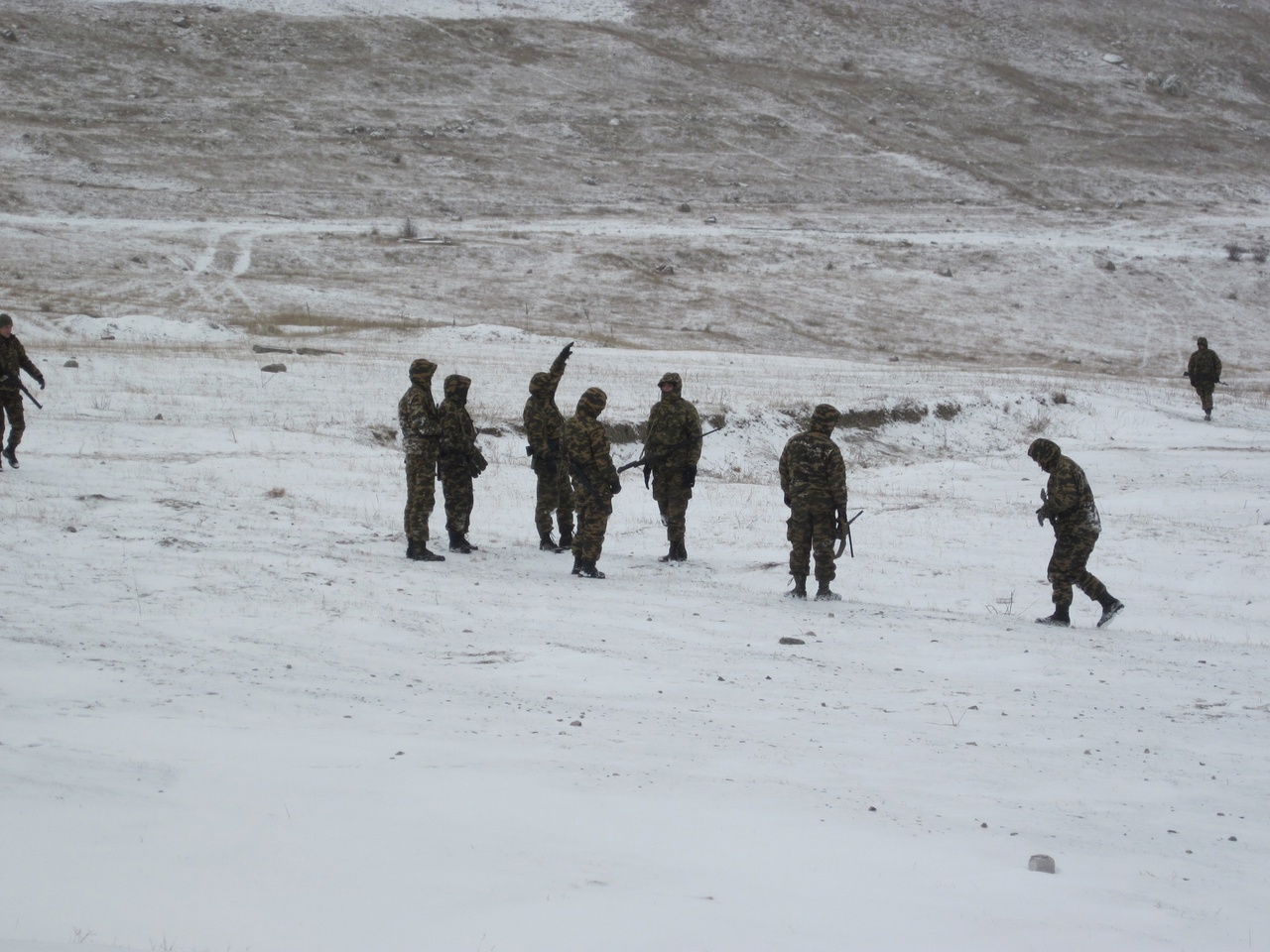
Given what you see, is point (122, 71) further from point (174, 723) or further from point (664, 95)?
point (174, 723)

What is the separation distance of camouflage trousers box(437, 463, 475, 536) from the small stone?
7.47 metres

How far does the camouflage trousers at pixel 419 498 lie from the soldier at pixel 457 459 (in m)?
0.29

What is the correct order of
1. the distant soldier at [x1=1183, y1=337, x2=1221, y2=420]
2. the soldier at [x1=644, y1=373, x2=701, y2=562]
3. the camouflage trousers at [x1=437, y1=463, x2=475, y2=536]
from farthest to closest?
the distant soldier at [x1=1183, y1=337, x2=1221, y2=420] < the soldier at [x1=644, y1=373, x2=701, y2=562] < the camouflage trousers at [x1=437, y1=463, x2=475, y2=536]

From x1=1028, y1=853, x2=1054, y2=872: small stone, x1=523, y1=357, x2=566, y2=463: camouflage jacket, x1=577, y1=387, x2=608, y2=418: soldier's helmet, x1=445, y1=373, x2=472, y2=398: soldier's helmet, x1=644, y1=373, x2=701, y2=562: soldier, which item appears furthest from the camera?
x1=523, y1=357, x2=566, y2=463: camouflage jacket

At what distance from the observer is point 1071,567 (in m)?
10.7

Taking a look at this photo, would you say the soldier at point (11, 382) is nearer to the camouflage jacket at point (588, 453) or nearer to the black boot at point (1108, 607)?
the camouflage jacket at point (588, 453)

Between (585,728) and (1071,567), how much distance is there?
563 cm

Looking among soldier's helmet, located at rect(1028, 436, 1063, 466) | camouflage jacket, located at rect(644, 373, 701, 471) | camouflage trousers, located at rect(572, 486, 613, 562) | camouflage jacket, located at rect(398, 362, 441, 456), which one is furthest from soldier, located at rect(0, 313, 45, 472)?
soldier's helmet, located at rect(1028, 436, 1063, 466)

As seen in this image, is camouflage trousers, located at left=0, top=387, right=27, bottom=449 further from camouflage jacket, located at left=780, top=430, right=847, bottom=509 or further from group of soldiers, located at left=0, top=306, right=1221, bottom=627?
camouflage jacket, located at left=780, top=430, right=847, bottom=509

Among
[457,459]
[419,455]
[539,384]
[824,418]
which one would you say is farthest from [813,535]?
[419,455]

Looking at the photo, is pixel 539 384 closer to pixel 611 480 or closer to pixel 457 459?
pixel 457 459

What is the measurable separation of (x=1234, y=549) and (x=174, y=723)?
12.8m

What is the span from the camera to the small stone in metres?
5.52

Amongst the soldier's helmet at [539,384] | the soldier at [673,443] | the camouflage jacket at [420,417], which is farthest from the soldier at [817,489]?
the camouflage jacket at [420,417]
